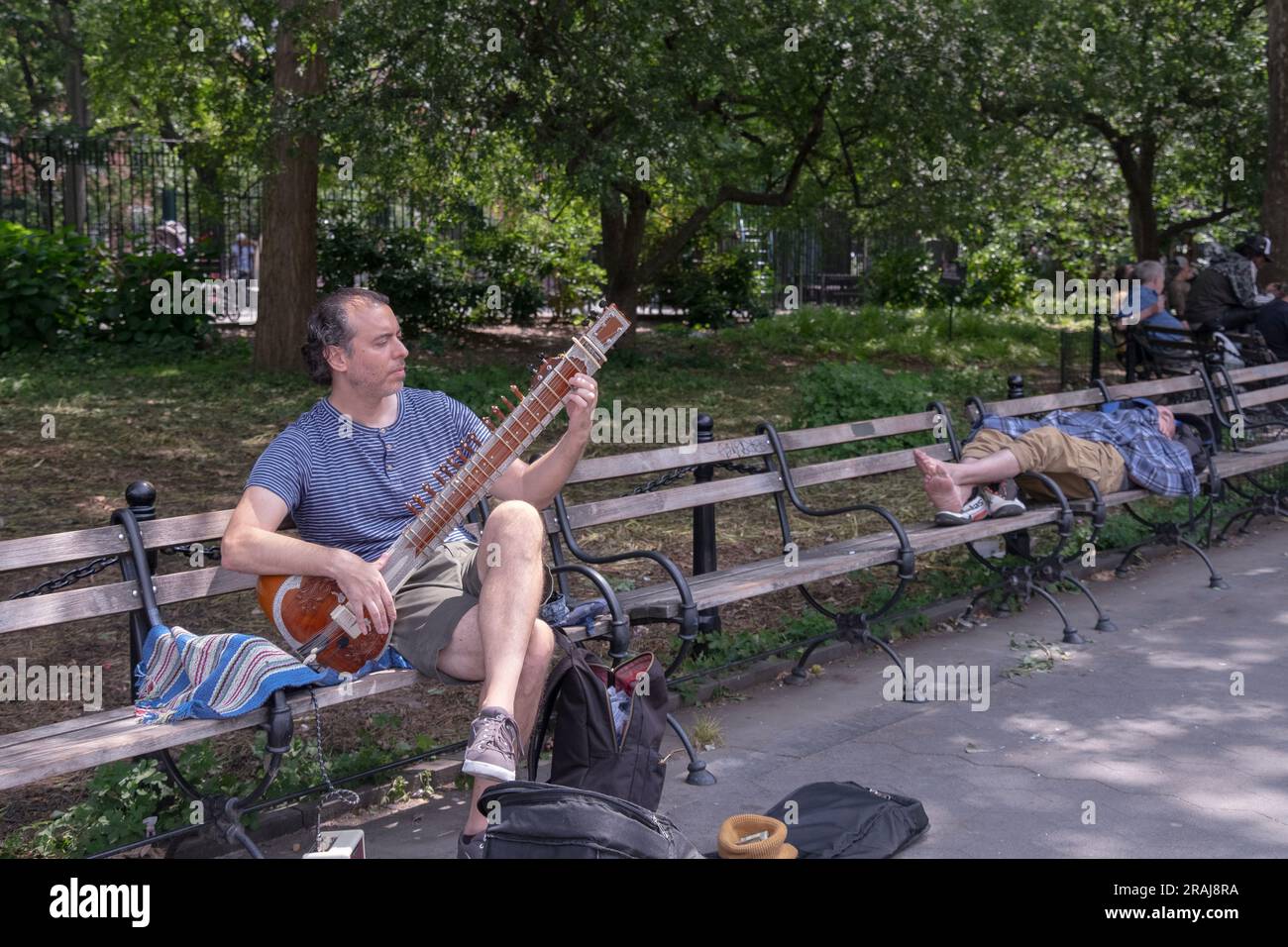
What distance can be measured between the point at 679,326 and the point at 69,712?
49.3 ft

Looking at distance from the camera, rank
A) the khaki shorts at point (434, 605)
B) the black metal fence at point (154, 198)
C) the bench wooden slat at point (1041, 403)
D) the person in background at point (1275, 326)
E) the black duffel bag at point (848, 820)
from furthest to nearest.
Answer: the black metal fence at point (154, 198)
the person in background at point (1275, 326)
the bench wooden slat at point (1041, 403)
the khaki shorts at point (434, 605)
the black duffel bag at point (848, 820)

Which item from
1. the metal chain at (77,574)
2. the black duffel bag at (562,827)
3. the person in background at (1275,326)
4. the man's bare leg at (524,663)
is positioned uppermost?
the person in background at (1275,326)

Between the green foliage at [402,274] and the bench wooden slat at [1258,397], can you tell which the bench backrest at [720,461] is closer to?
the bench wooden slat at [1258,397]

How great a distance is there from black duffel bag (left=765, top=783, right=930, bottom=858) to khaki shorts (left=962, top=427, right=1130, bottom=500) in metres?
→ 2.72

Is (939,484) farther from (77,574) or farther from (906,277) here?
(906,277)

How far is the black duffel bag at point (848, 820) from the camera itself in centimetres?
378

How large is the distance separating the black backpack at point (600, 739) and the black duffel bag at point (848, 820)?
0.38 meters

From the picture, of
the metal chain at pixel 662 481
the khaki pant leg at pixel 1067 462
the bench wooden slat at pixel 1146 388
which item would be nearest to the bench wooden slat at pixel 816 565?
the khaki pant leg at pixel 1067 462

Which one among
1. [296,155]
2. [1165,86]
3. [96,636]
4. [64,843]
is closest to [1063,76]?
[1165,86]

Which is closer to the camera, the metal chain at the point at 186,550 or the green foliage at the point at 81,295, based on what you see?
the metal chain at the point at 186,550

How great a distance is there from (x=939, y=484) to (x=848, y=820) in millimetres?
2553

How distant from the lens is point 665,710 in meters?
4.20

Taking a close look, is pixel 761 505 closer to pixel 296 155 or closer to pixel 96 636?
pixel 96 636

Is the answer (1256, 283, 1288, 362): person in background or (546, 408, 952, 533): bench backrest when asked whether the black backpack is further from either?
(1256, 283, 1288, 362): person in background
